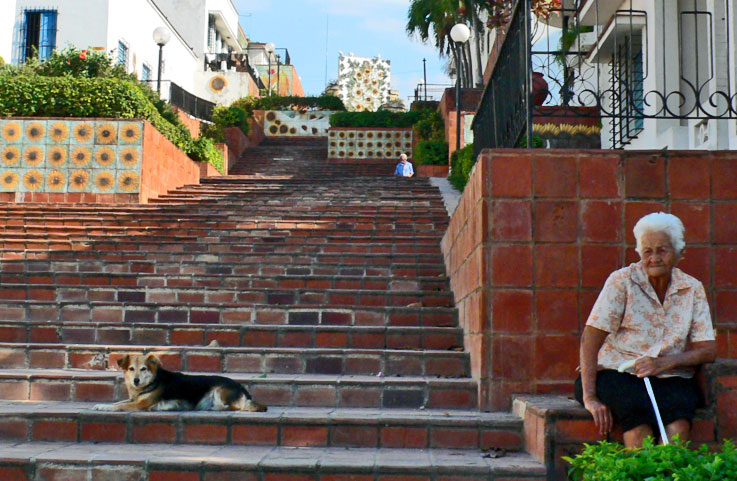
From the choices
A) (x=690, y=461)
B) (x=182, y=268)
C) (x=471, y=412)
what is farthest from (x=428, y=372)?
(x=182, y=268)

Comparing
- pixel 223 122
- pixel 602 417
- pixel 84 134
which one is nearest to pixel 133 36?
pixel 223 122

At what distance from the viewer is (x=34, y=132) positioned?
42.6 feet

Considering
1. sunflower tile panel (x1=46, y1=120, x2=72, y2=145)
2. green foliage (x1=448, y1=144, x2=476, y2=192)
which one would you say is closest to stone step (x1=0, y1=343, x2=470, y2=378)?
sunflower tile panel (x1=46, y1=120, x2=72, y2=145)

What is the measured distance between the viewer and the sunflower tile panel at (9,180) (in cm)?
1291

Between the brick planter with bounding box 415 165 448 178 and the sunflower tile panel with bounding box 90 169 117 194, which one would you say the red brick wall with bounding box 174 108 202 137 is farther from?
the sunflower tile panel with bounding box 90 169 117 194

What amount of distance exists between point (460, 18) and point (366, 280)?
2235 centimetres

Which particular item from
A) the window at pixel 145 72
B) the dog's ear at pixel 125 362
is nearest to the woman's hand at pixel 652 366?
the dog's ear at pixel 125 362

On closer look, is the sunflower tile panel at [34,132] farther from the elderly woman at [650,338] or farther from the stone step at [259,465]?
the elderly woman at [650,338]

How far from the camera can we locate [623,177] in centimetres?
485

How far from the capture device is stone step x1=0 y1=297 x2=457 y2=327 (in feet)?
22.4

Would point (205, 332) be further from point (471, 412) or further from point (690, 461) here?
point (690, 461)

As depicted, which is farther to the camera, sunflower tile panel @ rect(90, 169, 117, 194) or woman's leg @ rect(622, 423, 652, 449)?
sunflower tile panel @ rect(90, 169, 117, 194)

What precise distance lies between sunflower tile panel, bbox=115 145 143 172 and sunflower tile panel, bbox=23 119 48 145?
1.22 meters

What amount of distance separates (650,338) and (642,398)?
0.31m
